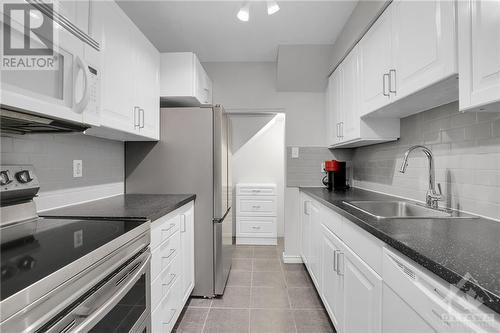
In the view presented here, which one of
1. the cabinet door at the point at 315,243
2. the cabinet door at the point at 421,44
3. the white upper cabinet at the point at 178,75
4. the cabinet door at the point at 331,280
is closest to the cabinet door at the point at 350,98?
the cabinet door at the point at 421,44

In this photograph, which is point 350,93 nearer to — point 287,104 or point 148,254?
point 287,104

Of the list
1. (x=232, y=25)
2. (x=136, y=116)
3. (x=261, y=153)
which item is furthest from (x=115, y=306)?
(x=261, y=153)

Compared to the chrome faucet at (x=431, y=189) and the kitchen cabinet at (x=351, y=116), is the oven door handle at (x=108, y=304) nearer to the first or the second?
the chrome faucet at (x=431, y=189)

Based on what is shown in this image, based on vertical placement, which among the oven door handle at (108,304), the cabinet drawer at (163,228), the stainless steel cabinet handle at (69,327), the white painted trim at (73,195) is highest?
the white painted trim at (73,195)

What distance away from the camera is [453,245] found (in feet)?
Result: 2.68

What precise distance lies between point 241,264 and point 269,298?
82 centimetres

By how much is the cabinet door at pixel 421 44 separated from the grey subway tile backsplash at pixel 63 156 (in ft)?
6.53

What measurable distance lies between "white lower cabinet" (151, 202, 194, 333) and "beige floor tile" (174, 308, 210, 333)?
134 millimetres

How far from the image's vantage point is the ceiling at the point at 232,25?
6.74 ft

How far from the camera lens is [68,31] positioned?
99cm

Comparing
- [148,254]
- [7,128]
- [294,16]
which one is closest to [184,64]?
[294,16]

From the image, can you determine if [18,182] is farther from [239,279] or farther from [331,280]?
[239,279]

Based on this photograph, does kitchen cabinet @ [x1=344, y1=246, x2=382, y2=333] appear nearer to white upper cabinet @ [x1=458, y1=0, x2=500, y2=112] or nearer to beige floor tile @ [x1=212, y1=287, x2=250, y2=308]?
white upper cabinet @ [x1=458, y1=0, x2=500, y2=112]

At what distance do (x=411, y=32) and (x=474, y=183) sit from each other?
852 millimetres
